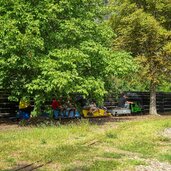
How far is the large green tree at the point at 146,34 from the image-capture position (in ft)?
101

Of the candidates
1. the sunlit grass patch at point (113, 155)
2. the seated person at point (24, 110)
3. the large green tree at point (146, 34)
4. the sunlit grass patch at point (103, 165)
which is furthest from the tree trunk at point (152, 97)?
the sunlit grass patch at point (103, 165)

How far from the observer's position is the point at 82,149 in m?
13.4

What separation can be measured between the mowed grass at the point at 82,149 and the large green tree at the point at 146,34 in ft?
44.6

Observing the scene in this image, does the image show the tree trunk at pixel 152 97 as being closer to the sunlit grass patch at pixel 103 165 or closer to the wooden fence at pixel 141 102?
the wooden fence at pixel 141 102

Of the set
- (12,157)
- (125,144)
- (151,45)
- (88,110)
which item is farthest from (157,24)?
(12,157)

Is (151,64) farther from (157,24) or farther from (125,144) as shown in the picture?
(125,144)

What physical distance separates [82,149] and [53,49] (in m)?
8.00

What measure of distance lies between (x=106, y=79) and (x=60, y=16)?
4473mm

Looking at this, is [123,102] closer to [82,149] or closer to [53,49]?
[53,49]

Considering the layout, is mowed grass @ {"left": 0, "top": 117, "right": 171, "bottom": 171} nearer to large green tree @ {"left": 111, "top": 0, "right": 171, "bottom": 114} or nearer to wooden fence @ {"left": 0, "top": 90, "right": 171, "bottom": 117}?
wooden fence @ {"left": 0, "top": 90, "right": 171, "bottom": 117}

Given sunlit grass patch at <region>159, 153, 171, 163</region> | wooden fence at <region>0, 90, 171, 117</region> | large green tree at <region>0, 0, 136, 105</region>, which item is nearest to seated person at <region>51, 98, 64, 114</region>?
wooden fence at <region>0, 90, 171, 117</region>

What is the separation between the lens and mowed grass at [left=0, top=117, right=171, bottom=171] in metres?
11.2

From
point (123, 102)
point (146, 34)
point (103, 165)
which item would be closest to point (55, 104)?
point (123, 102)

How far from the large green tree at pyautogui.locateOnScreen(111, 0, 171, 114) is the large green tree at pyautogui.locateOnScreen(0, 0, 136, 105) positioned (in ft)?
28.6
